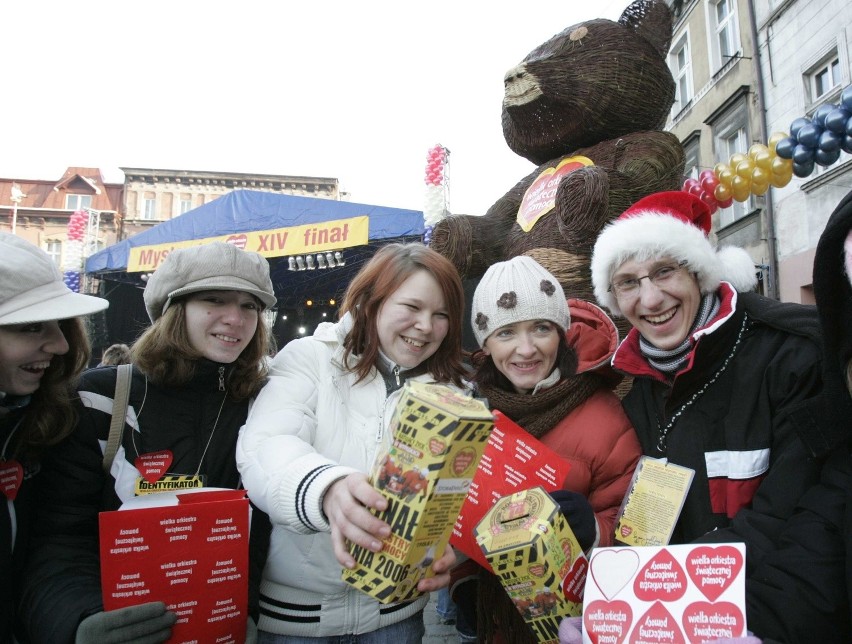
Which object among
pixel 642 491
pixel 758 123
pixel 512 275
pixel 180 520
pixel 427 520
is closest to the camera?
pixel 427 520

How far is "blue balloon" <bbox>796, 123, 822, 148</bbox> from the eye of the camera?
3.80 meters

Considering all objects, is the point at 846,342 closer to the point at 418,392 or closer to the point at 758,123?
the point at 418,392

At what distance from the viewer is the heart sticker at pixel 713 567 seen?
0.99 meters

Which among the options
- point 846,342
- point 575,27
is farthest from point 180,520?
point 575,27

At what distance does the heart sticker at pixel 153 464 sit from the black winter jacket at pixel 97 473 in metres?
0.02

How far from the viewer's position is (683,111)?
12555 mm

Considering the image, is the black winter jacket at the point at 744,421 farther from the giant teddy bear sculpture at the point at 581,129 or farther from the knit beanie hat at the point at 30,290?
the knit beanie hat at the point at 30,290

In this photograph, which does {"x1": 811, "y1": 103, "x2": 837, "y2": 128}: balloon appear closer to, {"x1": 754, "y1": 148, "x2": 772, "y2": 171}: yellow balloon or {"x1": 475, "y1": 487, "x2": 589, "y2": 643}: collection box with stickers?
{"x1": 754, "y1": 148, "x2": 772, "y2": 171}: yellow balloon

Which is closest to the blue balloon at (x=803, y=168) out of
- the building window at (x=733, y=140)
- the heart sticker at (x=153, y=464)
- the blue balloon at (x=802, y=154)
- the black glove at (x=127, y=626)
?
the blue balloon at (x=802, y=154)

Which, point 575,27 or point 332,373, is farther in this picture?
point 575,27

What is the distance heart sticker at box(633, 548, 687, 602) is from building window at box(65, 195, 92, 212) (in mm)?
29158

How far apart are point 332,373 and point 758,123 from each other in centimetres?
1091

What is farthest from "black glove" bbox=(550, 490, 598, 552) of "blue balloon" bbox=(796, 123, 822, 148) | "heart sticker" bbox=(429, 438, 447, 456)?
"blue balloon" bbox=(796, 123, 822, 148)

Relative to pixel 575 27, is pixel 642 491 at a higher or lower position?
lower
